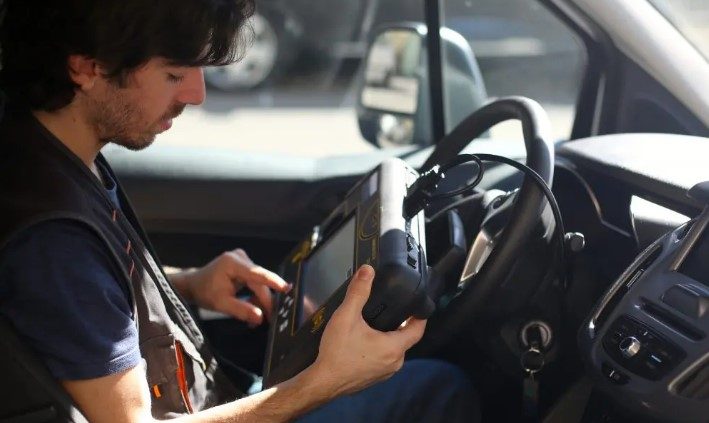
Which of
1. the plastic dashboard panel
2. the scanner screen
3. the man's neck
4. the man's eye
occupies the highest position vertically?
the man's eye

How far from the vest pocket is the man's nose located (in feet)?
1.18

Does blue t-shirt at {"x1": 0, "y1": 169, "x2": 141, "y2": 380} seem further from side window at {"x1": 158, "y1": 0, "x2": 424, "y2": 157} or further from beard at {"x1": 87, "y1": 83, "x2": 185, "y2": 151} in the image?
side window at {"x1": 158, "y1": 0, "x2": 424, "y2": 157}

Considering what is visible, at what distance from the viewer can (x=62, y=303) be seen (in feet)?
3.82

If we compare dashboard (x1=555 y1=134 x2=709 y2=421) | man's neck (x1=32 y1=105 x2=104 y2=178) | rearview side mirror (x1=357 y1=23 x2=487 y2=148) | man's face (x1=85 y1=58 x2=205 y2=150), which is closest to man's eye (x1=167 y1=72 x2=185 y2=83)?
man's face (x1=85 y1=58 x2=205 y2=150)

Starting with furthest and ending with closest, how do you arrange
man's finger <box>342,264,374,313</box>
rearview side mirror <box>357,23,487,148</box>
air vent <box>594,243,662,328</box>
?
rearview side mirror <box>357,23,487,148</box>
air vent <box>594,243,662,328</box>
man's finger <box>342,264,374,313</box>

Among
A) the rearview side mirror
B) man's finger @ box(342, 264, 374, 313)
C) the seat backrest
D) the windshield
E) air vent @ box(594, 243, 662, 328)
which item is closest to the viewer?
the seat backrest

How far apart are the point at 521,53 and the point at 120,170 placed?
8.61 ft

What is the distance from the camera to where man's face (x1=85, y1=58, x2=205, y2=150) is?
1328mm

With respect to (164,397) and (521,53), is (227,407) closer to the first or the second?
(164,397)

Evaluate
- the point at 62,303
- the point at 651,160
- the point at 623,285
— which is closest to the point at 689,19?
the point at 651,160

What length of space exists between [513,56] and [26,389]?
350 cm

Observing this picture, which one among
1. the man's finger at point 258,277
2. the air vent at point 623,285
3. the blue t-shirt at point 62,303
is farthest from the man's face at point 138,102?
the air vent at point 623,285

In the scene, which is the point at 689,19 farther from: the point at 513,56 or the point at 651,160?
the point at 513,56

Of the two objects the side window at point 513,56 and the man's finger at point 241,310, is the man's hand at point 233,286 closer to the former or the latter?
the man's finger at point 241,310
